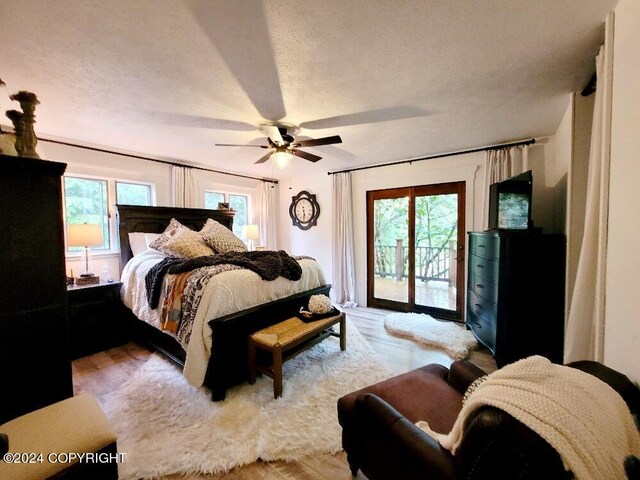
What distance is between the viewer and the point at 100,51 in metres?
1.61

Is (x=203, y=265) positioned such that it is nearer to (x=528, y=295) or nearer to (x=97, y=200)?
(x=97, y=200)

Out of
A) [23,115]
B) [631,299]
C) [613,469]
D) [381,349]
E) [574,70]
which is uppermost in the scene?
[574,70]

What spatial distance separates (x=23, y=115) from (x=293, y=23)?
1.42 meters

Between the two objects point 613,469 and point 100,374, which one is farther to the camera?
point 100,374

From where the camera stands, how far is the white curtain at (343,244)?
476cm

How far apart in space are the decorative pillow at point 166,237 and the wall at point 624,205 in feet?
12.6

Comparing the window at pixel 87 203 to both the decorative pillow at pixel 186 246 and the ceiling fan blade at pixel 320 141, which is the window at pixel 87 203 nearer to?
the decorative pillow at pixel 186 246

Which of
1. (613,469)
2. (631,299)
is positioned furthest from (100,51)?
(631,299)

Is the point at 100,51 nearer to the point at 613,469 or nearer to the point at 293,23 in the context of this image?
the point at 293,23

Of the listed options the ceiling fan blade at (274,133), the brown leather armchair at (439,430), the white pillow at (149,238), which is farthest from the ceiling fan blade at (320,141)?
the white pillow at (149,238)

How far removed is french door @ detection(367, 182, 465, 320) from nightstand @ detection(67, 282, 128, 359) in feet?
12.1

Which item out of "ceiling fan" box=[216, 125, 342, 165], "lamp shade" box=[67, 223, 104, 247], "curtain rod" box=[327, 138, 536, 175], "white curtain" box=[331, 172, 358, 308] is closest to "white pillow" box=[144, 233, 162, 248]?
"lamp shade" box=[67, 223, 104, 247]

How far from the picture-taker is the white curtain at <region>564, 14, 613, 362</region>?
1.40 metres

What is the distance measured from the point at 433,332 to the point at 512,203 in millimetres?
1798
